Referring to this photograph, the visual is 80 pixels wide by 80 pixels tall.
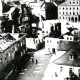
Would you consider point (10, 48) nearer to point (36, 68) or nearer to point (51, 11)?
point (36, 68)

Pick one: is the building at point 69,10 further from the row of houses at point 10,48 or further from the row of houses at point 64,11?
the row of houses at point 10,48

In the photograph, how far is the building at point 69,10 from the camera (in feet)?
396

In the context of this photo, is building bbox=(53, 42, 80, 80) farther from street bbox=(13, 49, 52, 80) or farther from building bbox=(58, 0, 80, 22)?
building bbox=(58, 0, 80, 22)

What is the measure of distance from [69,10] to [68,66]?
7035cm

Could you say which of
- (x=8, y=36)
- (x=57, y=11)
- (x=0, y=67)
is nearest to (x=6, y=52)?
(x=0, y=67)

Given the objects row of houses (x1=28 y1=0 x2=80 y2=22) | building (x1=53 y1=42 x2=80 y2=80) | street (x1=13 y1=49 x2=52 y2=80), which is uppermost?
row of houses (x1=28 y1=0 x2=80 y2=22)

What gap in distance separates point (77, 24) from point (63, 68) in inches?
1939

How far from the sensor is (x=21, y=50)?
262ft

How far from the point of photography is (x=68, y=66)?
54875mm

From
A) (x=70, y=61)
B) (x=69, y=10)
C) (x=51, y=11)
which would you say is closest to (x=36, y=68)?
(x=70, y=61)

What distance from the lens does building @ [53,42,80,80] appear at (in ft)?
178

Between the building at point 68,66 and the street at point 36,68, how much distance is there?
29.4ft

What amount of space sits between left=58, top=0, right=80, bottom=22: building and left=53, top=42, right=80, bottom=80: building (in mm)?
65049

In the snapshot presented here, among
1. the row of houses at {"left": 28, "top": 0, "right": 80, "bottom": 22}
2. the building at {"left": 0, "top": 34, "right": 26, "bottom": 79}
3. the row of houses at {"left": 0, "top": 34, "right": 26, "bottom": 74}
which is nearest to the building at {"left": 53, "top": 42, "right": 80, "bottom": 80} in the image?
the building at {"left": 0, "top": 34, "right": 26, "bottom": 79}
